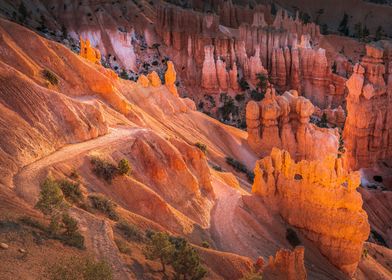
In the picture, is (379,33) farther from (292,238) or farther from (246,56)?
(292,238)

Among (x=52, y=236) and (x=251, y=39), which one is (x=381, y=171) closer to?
(x=251, y=39)

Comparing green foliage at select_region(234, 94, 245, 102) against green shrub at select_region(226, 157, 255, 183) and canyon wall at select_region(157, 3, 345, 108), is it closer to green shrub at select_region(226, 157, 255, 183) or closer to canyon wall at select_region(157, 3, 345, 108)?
canyon wall at select_region(157, 3, 345, 108)

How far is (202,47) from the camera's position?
2500 inches

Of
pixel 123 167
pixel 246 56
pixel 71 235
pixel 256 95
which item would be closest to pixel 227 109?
pixel 256 95

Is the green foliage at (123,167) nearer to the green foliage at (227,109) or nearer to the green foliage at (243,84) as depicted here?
the green foliage at (227,109)

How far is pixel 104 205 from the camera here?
1689 cm

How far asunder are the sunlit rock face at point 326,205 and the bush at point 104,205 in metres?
11.2

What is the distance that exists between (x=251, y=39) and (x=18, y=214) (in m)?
57.1

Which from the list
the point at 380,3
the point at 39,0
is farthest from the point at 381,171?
the point at 380,3

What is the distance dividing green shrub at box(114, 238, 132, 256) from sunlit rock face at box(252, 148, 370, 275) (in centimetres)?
1275

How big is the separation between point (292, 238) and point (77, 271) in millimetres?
15340

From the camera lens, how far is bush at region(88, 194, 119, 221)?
16.5m

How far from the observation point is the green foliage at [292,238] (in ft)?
80.0

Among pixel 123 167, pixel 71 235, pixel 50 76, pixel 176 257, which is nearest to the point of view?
pixel 71 235
